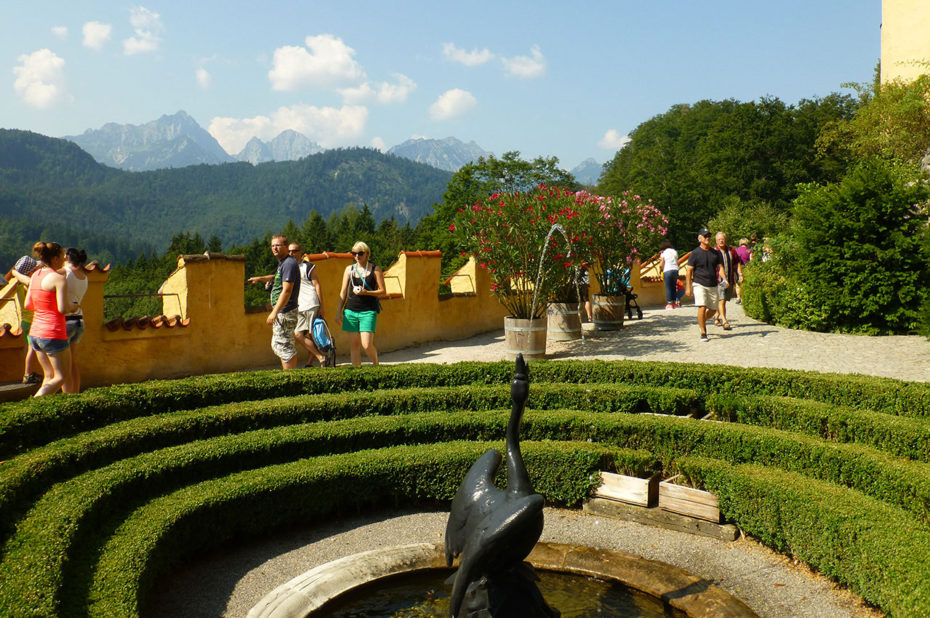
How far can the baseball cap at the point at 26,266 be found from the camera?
810 cm

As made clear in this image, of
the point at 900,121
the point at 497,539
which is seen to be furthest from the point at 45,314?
the point at 900,121

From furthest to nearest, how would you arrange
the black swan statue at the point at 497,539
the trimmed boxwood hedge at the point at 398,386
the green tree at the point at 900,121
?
the green tree at the point at 900,121
the trimmed boxwood hedge at the point at 398,386
the black swan statue at the point at 497,539

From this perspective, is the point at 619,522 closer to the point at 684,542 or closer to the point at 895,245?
the point at 684,542

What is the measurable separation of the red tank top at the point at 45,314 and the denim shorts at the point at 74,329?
40 centimetres

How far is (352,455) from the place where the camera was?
Answer: 6727 millimetres

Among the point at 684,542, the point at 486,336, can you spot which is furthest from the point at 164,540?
the point at 486,336

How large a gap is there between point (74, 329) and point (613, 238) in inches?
426

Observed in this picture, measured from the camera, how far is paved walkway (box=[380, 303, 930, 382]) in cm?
1059

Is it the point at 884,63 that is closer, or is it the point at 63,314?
the point at 63,314

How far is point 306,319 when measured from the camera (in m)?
9.55

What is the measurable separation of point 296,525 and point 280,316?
3591 millimetres

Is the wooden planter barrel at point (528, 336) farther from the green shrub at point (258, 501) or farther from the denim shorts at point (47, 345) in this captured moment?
the denim shorts at point (47, 345)

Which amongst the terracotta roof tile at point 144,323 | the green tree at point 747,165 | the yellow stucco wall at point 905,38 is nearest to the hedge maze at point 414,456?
the terracotta roof tile at point 144,323

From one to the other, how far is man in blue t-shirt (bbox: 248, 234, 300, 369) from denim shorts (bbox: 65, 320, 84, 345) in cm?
217
